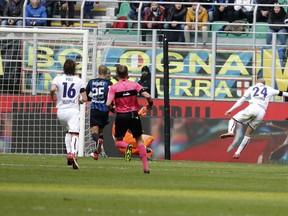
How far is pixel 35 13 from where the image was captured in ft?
117

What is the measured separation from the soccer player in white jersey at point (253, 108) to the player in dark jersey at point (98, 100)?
377 centimetres

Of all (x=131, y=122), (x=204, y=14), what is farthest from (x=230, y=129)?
(x=131, y=122)

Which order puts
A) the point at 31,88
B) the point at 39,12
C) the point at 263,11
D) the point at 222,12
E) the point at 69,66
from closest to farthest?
1. the point at 69,66
2. the point at 31,88
3. the point at 263,11
4. the point at 222,12
5. the point at 39,12

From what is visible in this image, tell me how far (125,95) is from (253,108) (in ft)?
29.6

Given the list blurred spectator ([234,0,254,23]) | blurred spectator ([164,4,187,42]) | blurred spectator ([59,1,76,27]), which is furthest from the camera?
blurred spectator ([59,1,76,27])

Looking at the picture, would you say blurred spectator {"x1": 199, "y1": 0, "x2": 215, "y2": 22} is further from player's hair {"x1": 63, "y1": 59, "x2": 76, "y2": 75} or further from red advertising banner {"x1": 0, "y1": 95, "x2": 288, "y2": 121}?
player's hair {"x1": 63, "y1": 59, "x2": 76, "y2": 75}

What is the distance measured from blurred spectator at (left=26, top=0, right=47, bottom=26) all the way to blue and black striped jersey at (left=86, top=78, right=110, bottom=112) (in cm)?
965

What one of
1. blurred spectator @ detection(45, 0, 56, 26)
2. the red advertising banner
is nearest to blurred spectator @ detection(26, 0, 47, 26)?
blurred spectator @ detection(45, 0, 56, 26)

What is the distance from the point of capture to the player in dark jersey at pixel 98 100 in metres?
26.2

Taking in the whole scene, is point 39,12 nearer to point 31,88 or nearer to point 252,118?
point 31,88

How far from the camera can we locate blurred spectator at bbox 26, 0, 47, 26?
117 feet

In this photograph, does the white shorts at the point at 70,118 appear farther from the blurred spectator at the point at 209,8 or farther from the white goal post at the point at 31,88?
the blurred spectator at the point at 209,8

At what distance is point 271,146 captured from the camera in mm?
29531

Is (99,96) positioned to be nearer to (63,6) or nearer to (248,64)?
(248,64)
